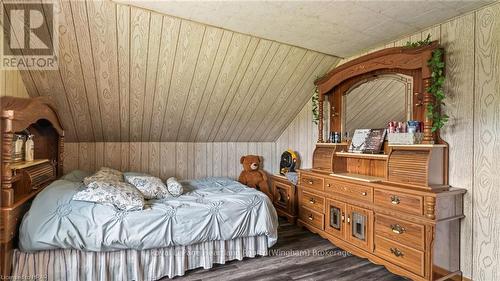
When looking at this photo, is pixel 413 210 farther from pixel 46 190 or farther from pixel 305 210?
pixel 46 190

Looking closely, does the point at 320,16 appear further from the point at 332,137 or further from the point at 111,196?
the point at 111,196

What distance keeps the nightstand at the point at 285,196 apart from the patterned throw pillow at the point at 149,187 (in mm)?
1730

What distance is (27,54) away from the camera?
7.64 ft

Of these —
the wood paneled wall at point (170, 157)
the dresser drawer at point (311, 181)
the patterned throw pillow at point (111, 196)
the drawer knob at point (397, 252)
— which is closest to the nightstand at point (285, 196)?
the dresser drawer at point (311, 181)

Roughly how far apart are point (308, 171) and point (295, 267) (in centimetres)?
121

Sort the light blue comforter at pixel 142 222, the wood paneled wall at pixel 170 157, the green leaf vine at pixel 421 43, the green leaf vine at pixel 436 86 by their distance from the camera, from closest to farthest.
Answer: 1. the light blue comforter at pixel 142 222
2. the green leaf vine at pixel 436 86
3. the green leaf vine at pixel 421 43
4. the wood paneled wall at pixel 170 157

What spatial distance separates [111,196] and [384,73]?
288 cm

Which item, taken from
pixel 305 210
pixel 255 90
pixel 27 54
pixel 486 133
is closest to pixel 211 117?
pixel 255 90

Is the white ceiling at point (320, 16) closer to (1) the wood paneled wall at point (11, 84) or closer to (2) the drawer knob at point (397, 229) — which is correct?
(1) the wood paneled wall at point (11, 84)

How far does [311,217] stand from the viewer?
10.5 feet

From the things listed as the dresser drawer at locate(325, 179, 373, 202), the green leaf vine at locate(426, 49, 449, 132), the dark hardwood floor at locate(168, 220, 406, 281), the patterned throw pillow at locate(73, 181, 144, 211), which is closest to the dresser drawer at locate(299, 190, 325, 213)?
the dresser drawer at locate(325, 179, 373, 202)

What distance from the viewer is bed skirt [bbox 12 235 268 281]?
1.92 metres

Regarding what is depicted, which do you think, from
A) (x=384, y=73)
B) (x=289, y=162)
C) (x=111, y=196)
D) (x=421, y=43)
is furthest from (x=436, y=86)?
(x=111, y=196)

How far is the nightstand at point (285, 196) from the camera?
361cm
